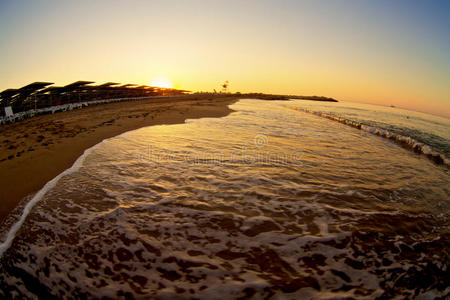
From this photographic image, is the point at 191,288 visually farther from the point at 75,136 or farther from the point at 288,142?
the point at 75,136

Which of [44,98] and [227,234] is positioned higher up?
[44,98]

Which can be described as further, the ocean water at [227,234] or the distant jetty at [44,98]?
the distant jetty at [44,98]

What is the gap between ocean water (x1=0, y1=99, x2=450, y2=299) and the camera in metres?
1.91

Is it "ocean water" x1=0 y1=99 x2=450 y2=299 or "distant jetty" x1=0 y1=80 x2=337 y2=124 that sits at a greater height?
"distant jetty" x1=0 y1=80 x2=337 y2=124

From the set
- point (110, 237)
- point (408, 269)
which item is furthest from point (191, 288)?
point (408, 269)

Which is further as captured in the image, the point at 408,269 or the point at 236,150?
the point at 236,150

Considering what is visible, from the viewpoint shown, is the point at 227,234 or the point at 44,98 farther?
the point at 44,98

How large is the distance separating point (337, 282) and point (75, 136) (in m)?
8.81

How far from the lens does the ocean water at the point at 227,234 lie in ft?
6.25

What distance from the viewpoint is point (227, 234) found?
2.53 m

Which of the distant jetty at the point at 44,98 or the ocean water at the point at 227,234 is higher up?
the distant jetty at the point at 44,98

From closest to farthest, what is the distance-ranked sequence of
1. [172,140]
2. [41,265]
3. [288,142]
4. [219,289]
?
[219,289] → [41,265] → [172,140] → [288,142]

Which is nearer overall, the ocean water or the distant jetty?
the ocean water

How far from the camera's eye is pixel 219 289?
6.07ft
